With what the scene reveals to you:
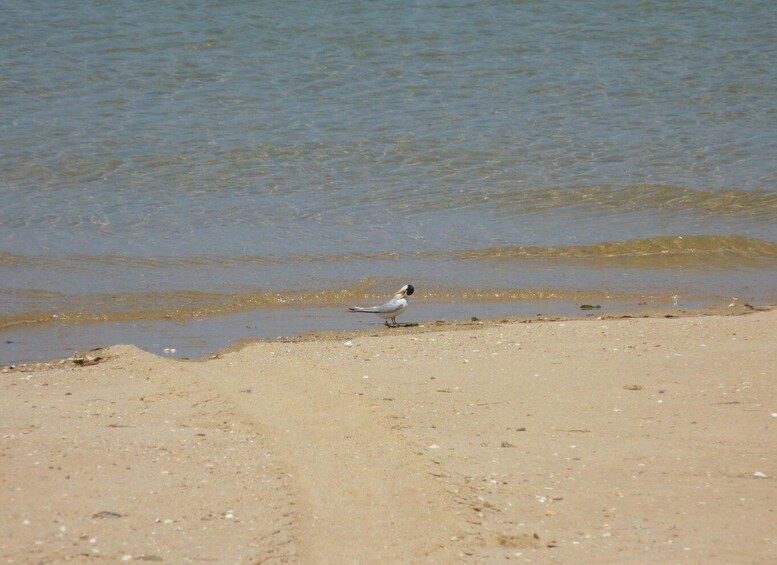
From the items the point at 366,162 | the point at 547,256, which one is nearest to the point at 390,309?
the point at 547,256

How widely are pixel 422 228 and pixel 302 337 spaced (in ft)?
10.8

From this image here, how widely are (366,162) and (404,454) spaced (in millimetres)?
7724

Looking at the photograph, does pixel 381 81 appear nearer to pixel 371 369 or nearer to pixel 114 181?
pixel 114 181

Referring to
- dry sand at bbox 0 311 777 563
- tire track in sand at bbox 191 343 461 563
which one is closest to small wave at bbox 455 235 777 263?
dry sand at bbox 0 311 777 563

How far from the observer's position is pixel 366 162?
Result: 11727mm

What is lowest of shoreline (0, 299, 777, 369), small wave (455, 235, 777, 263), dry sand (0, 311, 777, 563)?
small wave (455, 235, 777, 263)

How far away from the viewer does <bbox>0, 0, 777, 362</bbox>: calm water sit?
8.25 meters

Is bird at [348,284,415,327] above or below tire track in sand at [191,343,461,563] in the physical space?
below

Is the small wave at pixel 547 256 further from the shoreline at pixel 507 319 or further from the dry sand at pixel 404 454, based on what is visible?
the dry sand at pixel 404 454

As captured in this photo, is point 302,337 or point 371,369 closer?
point 371,369

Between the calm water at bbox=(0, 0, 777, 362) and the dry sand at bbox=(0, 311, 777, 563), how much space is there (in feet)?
4.89

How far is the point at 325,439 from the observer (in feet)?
14.7

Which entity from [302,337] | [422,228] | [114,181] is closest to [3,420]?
[302,337]

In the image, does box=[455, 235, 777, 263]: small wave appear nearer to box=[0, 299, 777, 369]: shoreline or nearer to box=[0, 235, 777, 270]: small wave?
box=[0, 235, 777, 270]: small wave
